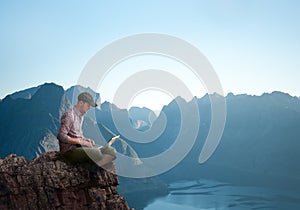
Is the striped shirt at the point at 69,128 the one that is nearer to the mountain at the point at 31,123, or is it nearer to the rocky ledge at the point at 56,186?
the rocky ledge at the point at 56,186

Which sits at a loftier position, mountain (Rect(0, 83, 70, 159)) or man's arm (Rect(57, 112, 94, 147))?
mountain (Rect(0, 83, 70, 159))

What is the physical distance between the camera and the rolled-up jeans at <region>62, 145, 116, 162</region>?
8125 mm

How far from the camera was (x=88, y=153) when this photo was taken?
812cm

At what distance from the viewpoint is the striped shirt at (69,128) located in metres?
7.88

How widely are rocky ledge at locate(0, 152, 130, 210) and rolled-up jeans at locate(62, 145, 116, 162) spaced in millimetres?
333

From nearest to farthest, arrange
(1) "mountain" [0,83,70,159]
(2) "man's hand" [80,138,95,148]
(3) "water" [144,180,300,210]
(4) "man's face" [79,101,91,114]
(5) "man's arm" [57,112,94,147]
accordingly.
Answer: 1. (5) "man's arm" [57,112,94,147]
2. (2) "man's hand" [80,138,95,148]
3. (4) "man's face" [79,101,91,114]
4. (3) "water" [144,180,300,210]
5. (1) "mountain" [0,83,70,159]

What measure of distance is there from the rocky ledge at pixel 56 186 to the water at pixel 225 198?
10870 cm

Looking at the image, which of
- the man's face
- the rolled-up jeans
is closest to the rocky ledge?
the rolled-up jeans

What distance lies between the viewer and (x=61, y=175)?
27.4 ft

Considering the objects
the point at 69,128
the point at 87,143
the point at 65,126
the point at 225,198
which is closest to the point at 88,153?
the point at 87,143

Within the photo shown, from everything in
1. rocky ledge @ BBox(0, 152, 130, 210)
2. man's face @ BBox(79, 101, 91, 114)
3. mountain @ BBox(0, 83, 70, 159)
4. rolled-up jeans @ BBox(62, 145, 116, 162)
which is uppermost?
→ mountain @ BBox(0, 83, 70, 159)

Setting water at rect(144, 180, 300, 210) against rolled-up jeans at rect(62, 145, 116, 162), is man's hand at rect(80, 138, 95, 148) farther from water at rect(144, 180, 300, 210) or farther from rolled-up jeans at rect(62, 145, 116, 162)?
water at rect(144, 180, 300, 210)

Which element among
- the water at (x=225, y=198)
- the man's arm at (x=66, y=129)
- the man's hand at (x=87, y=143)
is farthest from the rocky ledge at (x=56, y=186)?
the water at (x=225, y=198)

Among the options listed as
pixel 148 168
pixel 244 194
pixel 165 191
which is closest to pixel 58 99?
pixel 148 168
